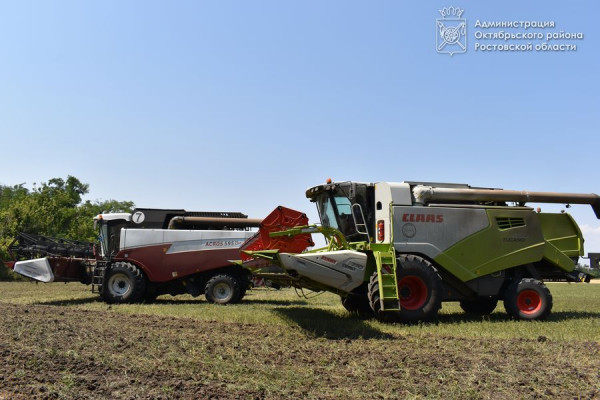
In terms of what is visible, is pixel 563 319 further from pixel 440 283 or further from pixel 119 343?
pixel 119 343

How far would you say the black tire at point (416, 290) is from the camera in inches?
329

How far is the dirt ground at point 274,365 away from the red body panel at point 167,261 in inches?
228

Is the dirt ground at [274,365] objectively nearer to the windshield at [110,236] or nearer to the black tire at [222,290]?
the black tire at [222,290]

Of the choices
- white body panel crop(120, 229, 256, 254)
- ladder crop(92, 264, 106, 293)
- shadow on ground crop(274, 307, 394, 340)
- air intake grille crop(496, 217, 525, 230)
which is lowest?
shadow on ground crop(274, 307, 394, 340)

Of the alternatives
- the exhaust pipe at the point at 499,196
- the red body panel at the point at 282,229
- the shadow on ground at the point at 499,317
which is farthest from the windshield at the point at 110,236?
the shadow on ground at the point at 499,317

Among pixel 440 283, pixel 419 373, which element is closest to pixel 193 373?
pixel 419 373

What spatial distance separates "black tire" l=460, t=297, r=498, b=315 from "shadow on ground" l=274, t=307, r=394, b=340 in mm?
2907

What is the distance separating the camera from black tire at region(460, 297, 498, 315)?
1052cm

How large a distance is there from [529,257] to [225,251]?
7472 millimetres

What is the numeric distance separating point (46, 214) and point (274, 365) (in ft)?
127

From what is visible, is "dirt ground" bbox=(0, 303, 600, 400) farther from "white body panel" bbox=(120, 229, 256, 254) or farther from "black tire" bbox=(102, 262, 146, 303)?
"white body panel" bbox=(120, 229, 256, 254)

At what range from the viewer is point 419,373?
4.96m

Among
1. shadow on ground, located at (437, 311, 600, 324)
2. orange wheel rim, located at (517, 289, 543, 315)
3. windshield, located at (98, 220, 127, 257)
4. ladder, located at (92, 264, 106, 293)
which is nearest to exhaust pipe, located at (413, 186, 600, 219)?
orange wheel rim, located at (517, 289, 543, 315)

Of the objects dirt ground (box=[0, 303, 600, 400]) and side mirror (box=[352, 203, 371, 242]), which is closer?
dirt ground (box=[0, 303, 600, 400])
